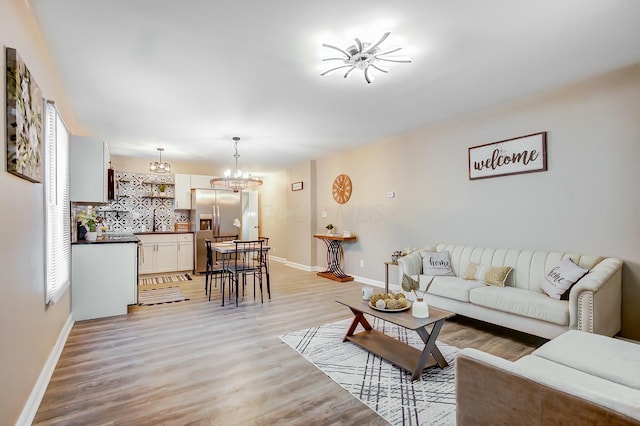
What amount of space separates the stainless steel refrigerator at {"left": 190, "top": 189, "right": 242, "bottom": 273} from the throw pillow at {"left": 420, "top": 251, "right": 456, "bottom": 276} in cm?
459

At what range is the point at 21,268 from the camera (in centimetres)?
183

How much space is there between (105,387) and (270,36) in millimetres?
2847

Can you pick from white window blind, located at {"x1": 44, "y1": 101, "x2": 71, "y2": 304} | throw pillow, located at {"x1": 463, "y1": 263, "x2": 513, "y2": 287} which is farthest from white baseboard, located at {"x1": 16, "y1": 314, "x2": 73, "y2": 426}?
throw pillow, located at {"x1": 463, "y1": 263, "x2": 513, "y2": 287}

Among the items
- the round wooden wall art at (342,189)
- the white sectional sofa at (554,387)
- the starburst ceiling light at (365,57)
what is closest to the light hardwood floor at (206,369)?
the white sectional sofa at (554,387)

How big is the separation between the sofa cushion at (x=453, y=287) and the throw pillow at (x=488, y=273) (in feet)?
0.28

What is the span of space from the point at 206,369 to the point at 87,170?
2835 millimetres

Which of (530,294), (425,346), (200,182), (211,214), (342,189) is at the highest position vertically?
(200,182)

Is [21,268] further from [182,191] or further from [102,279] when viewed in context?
[182,191]

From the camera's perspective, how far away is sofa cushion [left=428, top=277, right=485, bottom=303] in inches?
135

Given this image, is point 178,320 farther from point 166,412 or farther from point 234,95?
point 234,95

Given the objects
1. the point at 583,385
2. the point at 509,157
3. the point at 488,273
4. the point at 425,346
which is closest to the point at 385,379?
the point at 425,346

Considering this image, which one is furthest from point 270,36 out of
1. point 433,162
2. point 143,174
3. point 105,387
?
point 143,174

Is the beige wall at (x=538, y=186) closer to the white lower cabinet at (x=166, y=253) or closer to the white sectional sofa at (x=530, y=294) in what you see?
the white sectional sofa at (x=530, y=294)

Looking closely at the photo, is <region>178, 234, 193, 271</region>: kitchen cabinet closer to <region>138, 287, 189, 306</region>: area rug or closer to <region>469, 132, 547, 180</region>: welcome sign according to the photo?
<region>138, 287, 189, 306</region>: area rug
